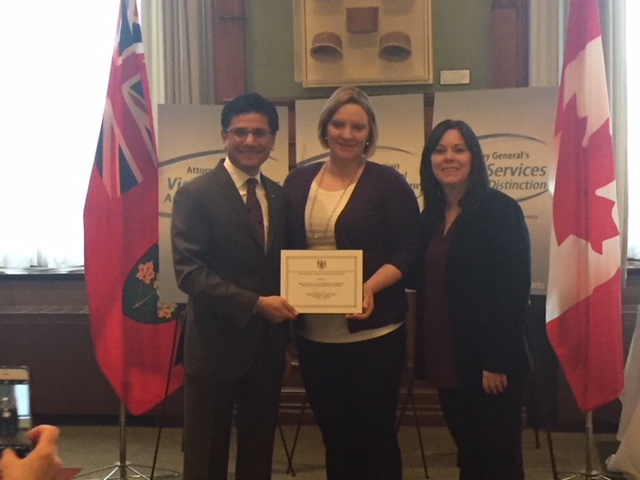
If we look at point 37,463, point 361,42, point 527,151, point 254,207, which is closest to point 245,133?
point 254,207

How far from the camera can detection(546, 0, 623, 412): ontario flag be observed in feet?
9.81

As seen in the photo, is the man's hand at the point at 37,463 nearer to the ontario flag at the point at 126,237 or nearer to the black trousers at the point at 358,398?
the black trousers at the point at 358,398

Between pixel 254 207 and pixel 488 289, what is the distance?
2.55 feet

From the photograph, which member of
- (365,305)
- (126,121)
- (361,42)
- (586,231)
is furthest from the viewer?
(361,42)

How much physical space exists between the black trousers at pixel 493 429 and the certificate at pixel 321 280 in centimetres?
48

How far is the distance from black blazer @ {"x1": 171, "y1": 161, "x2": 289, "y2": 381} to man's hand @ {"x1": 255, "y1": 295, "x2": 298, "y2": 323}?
3 centimetres

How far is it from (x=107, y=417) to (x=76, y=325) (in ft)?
1.88

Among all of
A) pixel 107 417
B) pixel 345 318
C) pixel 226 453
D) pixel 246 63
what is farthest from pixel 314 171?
pixel 107 417

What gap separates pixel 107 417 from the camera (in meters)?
4.16

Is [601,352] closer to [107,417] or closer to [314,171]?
[314,171]

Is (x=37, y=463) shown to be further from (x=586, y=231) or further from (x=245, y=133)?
(x=586, y=231)

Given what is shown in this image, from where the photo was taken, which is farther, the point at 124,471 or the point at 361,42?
the point at 361,42

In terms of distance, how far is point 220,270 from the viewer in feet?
7.16

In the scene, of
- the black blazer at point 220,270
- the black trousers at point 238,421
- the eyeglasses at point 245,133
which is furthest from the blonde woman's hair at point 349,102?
the black trousers at point 238,421
